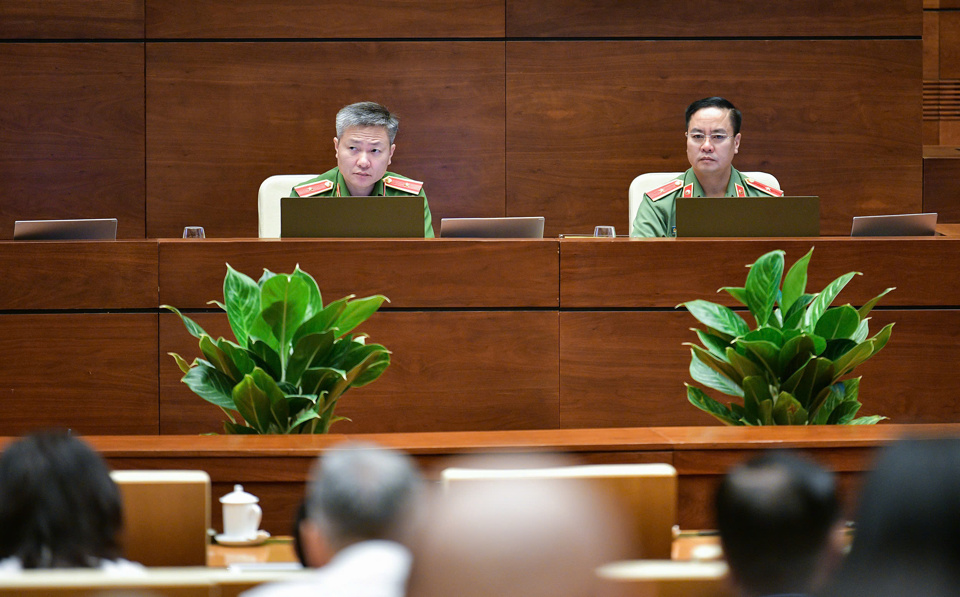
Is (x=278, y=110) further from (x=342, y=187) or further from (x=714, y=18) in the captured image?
(x=714, y=18)

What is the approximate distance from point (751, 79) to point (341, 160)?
224 centimetres

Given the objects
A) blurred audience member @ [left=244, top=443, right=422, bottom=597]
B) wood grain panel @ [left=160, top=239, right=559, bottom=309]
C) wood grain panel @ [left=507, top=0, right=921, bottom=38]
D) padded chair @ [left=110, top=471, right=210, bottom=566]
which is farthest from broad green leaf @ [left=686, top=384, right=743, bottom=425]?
wood grain panel @ [left=507, top=0, right=921, bottom=38]

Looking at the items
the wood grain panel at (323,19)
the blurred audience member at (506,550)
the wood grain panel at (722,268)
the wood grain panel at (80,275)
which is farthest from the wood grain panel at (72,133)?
the blurred audience member at (506,550)

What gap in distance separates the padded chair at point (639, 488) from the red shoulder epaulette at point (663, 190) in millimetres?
2838

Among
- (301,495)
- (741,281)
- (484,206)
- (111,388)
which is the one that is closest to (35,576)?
(301,495)

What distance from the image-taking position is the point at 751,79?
17.2 ft

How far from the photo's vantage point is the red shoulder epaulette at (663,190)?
435cm

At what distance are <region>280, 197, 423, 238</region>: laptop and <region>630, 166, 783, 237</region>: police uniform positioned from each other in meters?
1.22

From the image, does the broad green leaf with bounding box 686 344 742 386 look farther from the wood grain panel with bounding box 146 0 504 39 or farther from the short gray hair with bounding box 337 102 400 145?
the wood grain panel with bounding box 146 0 504 39

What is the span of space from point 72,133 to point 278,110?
1043mm

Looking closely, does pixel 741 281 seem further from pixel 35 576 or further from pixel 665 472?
pixel 35 576

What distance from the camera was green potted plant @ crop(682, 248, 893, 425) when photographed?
2.34 meters

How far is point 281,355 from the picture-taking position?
7.54ft

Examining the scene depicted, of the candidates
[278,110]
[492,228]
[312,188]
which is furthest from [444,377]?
[278,110]
